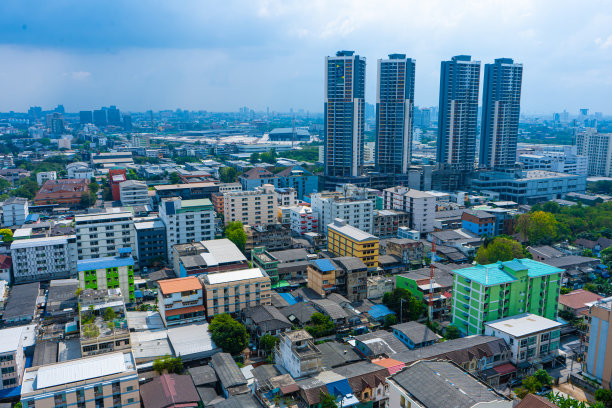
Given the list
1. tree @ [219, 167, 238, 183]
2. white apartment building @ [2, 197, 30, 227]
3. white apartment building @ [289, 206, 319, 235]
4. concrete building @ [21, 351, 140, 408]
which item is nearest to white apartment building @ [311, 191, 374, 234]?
white apartment building @ [289, 206, 319, 235]

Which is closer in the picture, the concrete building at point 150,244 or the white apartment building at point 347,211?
the concrete building at point 150,244

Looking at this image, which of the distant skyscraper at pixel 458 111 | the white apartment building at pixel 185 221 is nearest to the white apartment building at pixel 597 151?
the distant skyscraper at pixel 458 111

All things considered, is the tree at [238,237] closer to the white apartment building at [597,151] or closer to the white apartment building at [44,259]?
Result: the white apartment building at [44,259]

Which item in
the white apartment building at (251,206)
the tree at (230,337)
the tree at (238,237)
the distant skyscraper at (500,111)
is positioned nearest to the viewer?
the tree at (230,337)

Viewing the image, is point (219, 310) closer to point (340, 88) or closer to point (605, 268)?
point (605, 268)

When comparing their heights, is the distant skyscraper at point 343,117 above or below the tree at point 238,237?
above

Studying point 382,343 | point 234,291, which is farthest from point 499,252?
point 234,291

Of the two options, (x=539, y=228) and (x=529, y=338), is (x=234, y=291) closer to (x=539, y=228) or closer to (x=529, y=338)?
(x=529, y=338)
